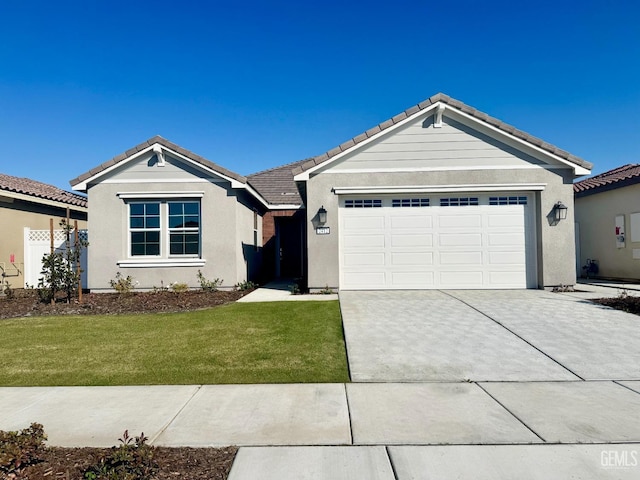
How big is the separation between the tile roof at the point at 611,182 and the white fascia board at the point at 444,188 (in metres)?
4.25

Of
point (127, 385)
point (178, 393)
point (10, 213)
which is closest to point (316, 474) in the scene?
point (178, 393)

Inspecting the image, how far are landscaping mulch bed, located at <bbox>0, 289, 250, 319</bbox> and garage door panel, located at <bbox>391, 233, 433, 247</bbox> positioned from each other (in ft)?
15.5

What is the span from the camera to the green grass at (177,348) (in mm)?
4977

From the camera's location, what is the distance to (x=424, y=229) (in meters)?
11.2

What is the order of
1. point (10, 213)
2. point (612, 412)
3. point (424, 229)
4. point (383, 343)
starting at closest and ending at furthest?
1. point (612, 412)
2. point (383, 343)
3. point (424, 229)
4. point (10, 213)

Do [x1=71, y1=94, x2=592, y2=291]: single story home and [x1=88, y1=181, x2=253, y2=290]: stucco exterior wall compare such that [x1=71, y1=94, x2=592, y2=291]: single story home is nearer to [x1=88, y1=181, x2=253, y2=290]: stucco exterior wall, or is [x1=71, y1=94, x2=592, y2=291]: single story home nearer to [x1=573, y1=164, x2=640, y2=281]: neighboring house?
[x1=88, y1=181, x2=253, y2=290]: stucco exterior wall

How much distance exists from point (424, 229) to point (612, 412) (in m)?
7.68

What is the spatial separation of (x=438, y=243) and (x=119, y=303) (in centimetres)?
892

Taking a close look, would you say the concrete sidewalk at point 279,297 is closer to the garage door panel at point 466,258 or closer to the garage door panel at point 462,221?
the garage door panel at point 466,258

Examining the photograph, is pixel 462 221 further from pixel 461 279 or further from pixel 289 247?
pixel 289 247

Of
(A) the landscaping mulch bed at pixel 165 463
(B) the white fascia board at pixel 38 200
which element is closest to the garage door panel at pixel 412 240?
(A) the landscaping mulch bed at pixel 165 463

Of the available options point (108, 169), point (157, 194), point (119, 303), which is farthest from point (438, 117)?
point (119, 303)

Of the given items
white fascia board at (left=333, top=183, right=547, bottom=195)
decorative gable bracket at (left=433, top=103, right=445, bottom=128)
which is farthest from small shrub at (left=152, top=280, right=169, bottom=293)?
decorative gable bracket at (left=433, top=103, right=445, bottom=128)

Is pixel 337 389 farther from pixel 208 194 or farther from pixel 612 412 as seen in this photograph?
pixel 208 194
